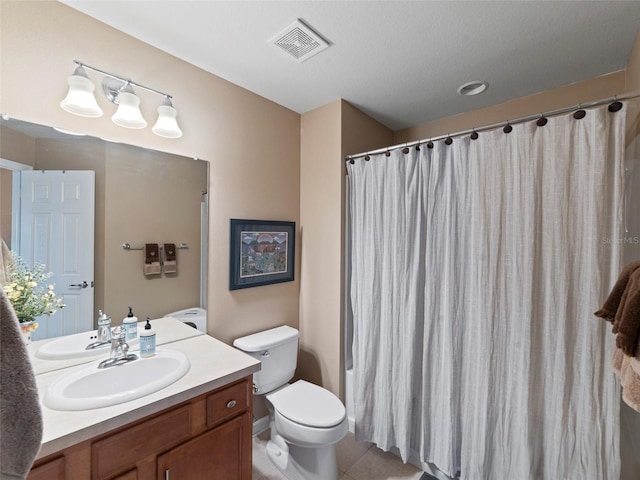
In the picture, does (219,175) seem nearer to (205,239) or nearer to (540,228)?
(205,239)

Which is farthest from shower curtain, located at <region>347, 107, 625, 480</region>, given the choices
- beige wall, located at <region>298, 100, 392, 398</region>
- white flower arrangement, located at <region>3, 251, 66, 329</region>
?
white flower arrangement, located at <region>3, 251, 66, 329</region>

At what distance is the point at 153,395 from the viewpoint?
3.50ft

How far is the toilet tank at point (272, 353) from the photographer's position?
1.85 meters

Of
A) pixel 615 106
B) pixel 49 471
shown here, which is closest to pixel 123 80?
pixel 49 471

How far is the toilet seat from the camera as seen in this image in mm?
1572

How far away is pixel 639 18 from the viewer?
4.27 feet

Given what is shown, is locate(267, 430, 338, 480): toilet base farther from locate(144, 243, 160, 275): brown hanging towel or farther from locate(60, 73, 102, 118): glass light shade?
locate(60, 73, 102, 118): glass light shade

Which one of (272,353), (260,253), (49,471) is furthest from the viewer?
(260,253)

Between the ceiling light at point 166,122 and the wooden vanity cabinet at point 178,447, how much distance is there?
132 centimetres

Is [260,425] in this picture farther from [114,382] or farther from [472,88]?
[472,88]

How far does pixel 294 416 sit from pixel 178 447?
66cm

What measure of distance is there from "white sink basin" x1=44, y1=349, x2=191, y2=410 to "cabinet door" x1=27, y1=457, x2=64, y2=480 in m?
0.15

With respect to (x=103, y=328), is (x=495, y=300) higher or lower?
higher

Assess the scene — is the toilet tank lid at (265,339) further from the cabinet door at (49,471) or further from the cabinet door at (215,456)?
the cabinet door at (49,471)
